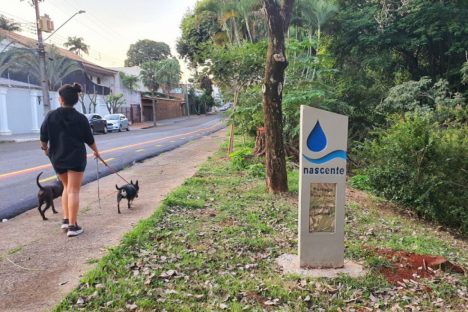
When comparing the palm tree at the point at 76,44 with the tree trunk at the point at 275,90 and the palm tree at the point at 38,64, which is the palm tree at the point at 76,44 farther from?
the tree trunk at the point at 275,90

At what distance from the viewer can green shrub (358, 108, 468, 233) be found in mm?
8008

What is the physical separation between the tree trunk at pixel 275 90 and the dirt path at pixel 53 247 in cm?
204

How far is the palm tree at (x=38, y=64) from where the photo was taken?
30859mm

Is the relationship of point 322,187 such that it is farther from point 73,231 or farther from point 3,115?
point 3,115

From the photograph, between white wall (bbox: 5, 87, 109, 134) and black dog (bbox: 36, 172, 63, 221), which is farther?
white wall (bbox: 5, 87, 109, 134)

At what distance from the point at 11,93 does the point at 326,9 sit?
23764 millimetres

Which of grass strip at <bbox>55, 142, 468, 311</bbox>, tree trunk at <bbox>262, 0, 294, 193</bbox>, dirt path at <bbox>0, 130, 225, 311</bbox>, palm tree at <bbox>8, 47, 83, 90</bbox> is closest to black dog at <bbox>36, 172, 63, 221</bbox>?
dirt path at <bbox>0, 130, 225, 311</bbox>

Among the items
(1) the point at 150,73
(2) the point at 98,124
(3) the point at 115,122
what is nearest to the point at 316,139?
(2) the point at 98,124

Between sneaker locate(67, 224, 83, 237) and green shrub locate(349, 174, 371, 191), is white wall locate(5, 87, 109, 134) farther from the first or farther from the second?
sneaker locate(67, 224, 83, 237)

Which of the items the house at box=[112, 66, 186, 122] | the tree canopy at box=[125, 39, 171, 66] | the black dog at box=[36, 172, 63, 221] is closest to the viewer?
the black dog at box=[36, 172, 63, 221]

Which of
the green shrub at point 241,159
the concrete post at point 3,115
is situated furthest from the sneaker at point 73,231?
the concrete post at point 3,115

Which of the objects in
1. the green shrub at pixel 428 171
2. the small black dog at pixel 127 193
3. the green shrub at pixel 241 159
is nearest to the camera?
the small black dog at pixel 127 193

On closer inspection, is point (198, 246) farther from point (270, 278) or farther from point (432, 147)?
point (432, 147)

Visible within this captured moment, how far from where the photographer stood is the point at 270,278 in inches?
177
